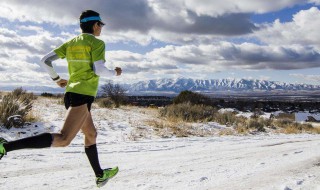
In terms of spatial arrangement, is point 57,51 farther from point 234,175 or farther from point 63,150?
point 63,150

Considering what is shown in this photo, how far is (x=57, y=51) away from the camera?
4387 mm

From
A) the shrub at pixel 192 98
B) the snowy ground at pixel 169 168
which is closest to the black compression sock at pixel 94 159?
the snowy ground at pixel 169 168

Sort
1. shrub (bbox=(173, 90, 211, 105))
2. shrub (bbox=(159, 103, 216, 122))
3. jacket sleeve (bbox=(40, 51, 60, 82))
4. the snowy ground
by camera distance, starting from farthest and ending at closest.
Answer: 1. shrub (bbox=(173, 90, 211, 105))
2. shrub (bbox=(159, 103, 216, 122))
3. the snowy ground
4. jacket sleeve (bbox=(40, 51, 60, 82))

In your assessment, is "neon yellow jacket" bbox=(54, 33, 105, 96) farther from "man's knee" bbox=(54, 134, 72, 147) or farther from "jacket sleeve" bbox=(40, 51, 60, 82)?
"man's knee" bbox=(54, 134, 72, 147)

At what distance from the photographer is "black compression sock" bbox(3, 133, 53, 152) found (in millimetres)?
3797

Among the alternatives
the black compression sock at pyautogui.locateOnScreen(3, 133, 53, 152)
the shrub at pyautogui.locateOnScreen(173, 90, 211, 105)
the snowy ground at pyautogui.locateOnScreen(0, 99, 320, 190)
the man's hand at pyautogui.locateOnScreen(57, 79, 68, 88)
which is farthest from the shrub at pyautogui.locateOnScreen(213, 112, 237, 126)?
the black compression sock at pyautogui.locateOnScreen(3, 133, 53, 152)

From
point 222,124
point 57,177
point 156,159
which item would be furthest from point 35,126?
point 222,124

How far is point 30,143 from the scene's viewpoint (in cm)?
385

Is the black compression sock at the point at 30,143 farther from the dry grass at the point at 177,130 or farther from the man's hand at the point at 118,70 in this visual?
the dry grass at the point at 177,130

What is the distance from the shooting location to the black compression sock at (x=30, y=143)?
380 cm

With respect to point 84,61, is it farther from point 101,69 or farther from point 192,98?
point 192,98

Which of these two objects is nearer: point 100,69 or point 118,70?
point 100,69

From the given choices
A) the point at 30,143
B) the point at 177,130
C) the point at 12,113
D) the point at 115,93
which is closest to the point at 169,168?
the point at 30,143

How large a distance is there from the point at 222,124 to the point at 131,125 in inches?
215
